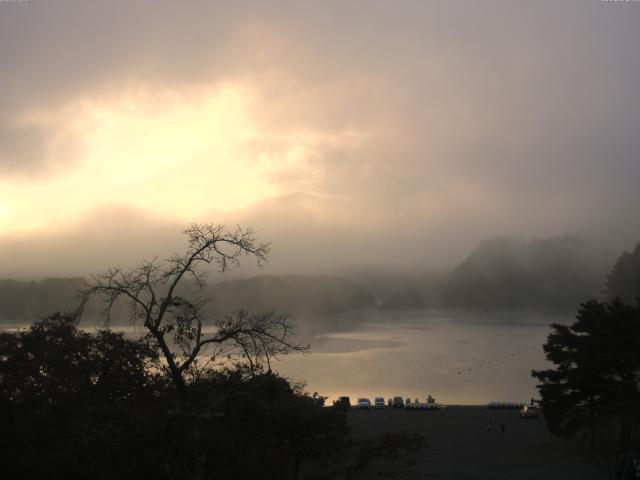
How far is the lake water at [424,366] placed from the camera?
5731 cm

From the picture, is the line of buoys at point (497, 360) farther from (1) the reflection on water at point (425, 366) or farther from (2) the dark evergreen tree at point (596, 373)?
(2) the dark evergreen tree at point (596, 373)

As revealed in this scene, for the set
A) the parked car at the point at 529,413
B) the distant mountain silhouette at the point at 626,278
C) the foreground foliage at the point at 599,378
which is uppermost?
the distant mountain silhouette at the point at 626,278

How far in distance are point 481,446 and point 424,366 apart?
5280 cm

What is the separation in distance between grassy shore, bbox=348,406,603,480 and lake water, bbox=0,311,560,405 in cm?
668

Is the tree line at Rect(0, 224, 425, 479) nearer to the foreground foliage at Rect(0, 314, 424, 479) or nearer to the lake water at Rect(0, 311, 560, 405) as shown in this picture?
the foreground foliage at Rect(0, 314, 424, 479)

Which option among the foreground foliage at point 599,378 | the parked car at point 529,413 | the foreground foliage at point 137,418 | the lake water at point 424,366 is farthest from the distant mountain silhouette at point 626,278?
the foreground foliage at point 137,418

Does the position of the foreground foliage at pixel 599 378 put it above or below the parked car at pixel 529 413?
above

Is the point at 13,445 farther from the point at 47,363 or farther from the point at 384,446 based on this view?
the point at 384,446

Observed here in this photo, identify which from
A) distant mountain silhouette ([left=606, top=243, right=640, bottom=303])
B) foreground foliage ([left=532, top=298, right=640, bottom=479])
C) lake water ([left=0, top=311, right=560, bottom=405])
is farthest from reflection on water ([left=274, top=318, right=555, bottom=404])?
foreground foliage ([left=532, top=298, right=640, bottom=479])

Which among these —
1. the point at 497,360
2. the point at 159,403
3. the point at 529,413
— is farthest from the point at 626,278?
the point at 159,403

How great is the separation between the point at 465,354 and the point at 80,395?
87058 mm

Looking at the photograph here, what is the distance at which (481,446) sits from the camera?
2728 centimetres

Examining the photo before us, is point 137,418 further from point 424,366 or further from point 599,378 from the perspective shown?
point 424,366

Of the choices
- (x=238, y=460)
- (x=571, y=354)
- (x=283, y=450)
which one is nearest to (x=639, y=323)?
(x=571, y=354)
